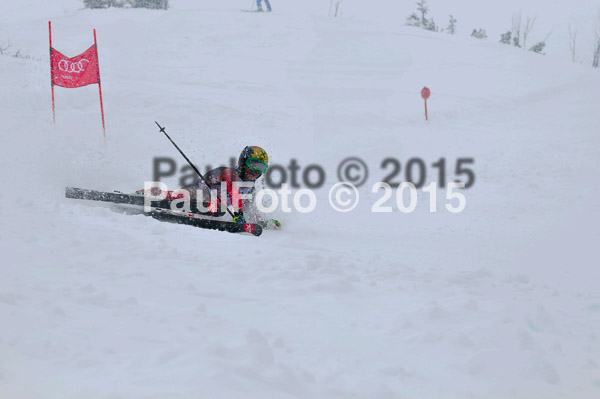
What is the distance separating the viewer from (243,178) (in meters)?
8.27

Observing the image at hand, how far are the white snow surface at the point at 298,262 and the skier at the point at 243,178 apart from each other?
0.63m

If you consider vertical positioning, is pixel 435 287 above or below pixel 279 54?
below

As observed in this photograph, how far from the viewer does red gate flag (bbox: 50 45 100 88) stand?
11.4 metres

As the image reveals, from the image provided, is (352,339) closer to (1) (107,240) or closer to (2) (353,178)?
(1) (107,240)

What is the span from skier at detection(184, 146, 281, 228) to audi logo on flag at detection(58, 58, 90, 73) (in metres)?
5.36

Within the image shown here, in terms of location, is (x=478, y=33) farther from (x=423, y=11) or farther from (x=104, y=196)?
(x=104, y=196)

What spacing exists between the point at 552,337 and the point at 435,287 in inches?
46.6

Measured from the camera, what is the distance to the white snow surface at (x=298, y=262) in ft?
9.18

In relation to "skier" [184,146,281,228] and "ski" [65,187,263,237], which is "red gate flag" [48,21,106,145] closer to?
"ski" [65,187,263,237]

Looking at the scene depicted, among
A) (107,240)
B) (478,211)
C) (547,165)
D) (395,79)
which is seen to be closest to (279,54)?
(395,79)

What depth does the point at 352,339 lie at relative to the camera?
3395 mm

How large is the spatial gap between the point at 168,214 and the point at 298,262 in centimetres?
333

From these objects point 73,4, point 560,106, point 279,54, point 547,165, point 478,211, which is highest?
point 73,4

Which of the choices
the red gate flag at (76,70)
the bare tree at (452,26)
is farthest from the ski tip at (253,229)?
the bare tree at (452,26)
